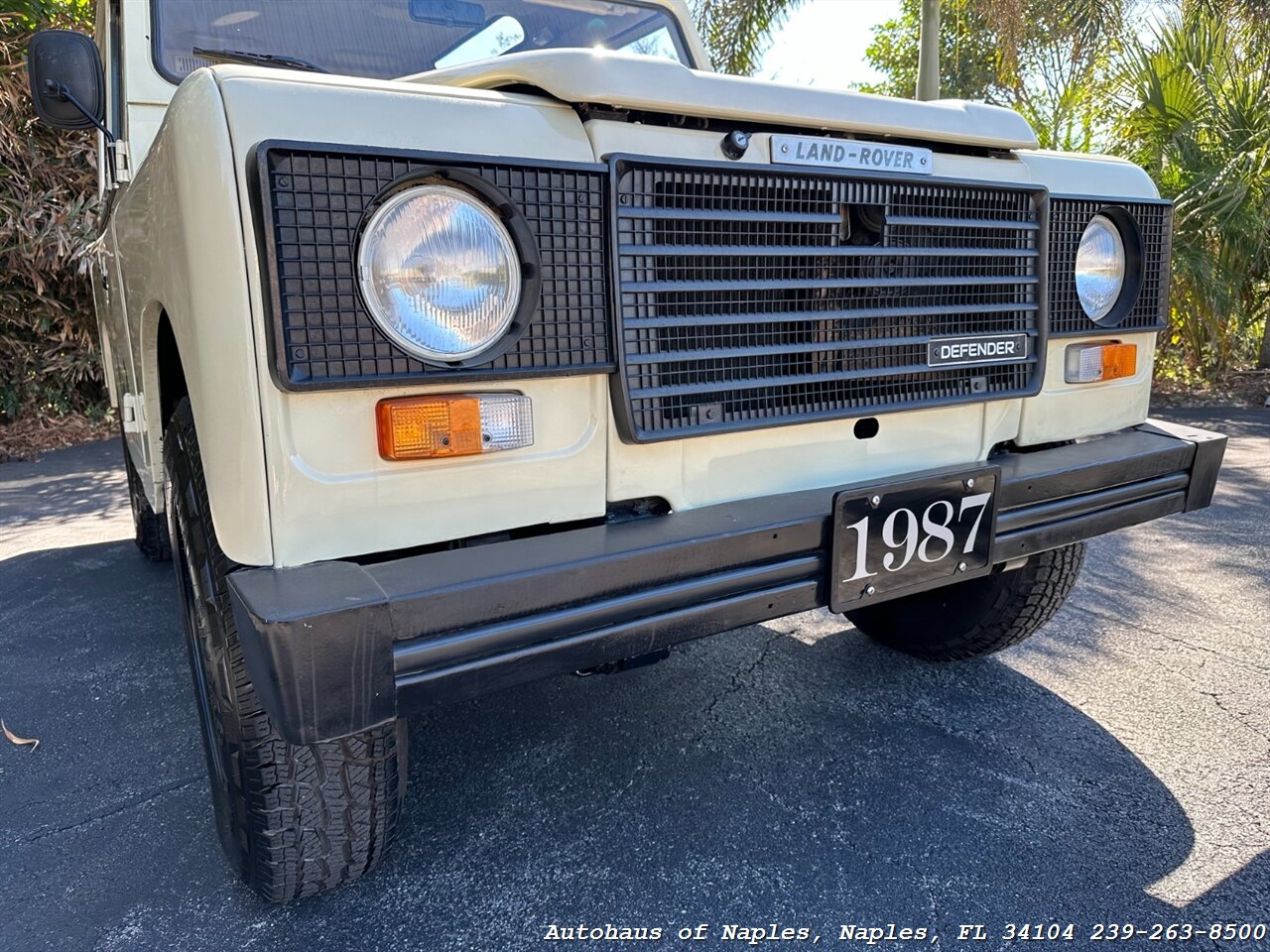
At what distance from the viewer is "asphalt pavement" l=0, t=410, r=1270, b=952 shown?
1784mm

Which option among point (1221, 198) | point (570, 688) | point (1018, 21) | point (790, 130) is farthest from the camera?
point (1018, 21)

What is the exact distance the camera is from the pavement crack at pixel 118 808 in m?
2.09

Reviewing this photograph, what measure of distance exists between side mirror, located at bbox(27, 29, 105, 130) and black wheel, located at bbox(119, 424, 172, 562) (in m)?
1.89

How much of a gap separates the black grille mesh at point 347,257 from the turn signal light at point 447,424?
0.16 ft

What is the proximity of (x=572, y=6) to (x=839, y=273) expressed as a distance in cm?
182

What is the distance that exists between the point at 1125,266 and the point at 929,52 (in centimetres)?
822

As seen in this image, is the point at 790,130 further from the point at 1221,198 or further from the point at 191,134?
the point at 1221,198

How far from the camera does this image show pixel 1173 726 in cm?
246

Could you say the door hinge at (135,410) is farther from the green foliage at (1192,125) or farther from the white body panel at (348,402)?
the green foliage at (1192,125)

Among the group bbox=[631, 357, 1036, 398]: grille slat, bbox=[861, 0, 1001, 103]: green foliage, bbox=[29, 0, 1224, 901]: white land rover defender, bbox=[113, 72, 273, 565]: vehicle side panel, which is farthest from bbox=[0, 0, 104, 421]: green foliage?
bbox=[861, 0, 1001, 103]: green foliage

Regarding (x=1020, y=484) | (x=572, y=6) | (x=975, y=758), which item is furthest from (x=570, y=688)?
(x=572, y=6)

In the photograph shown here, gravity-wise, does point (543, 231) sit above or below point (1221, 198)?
below

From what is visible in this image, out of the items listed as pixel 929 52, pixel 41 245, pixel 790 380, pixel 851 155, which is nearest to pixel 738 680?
pixel 790 380

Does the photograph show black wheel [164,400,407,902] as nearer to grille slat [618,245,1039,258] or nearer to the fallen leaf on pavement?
grille slat [618,245,1039,258]
